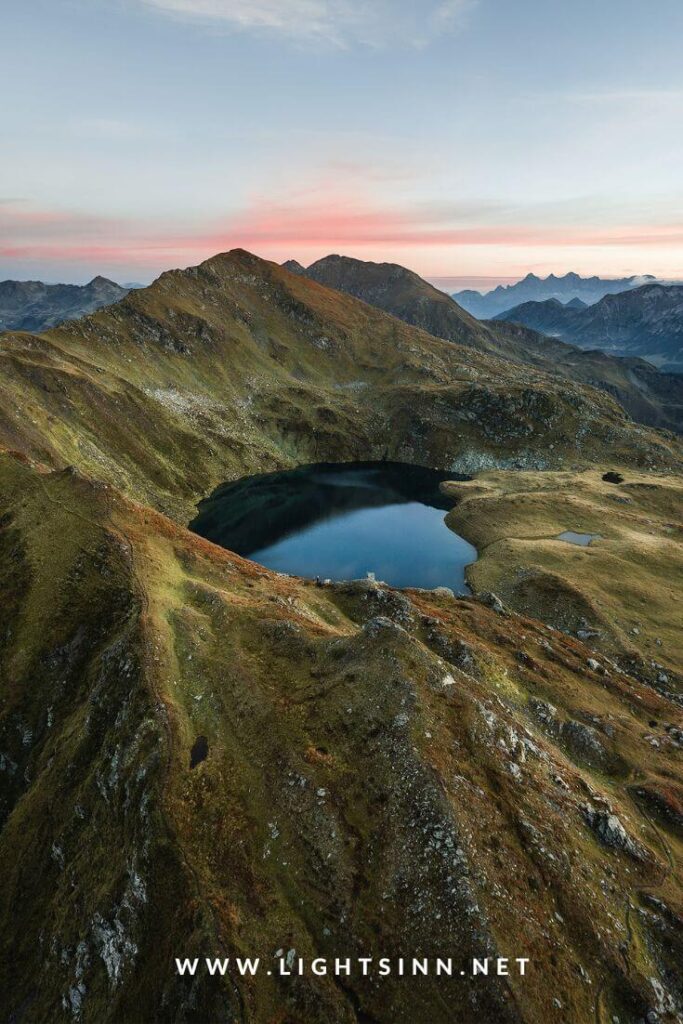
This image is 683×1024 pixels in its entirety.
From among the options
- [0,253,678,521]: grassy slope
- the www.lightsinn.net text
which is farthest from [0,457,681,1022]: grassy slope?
[0,253,678,521]: grassy slope

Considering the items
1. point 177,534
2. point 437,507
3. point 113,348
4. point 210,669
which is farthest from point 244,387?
point 210,669

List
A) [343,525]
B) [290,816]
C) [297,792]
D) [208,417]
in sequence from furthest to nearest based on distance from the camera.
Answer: [208,417], [343,525], [297,792], [290,816]

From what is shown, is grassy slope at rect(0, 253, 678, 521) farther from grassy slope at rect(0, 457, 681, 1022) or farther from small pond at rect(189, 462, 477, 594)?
grassy slope at rect(0, 457, 681, 1022)

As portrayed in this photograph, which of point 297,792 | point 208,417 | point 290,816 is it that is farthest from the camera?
point 208,417

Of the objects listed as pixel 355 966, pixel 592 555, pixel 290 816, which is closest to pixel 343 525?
pixel 592 555

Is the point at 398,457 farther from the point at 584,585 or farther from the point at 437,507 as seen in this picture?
the point at 584,585

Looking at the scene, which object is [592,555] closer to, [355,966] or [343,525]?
[343,525]
